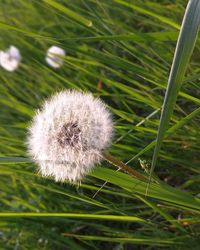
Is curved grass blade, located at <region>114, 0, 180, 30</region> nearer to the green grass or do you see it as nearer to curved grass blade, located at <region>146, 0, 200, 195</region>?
the green grass

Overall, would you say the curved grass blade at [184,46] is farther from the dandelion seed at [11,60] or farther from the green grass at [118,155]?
the dandelion seed at [11,60]

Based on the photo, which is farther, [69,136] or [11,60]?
[11,60]

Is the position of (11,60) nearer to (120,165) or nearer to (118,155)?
(118,155)

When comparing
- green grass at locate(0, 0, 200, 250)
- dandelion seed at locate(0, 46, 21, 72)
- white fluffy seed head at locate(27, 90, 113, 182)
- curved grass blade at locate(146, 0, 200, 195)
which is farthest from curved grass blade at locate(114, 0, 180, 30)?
dandelion seed at locate(0, 46, 21, 72)

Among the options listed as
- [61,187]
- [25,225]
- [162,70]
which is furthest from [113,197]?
[162,70]

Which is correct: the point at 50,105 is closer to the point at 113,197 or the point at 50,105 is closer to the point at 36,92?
the point at 113,197

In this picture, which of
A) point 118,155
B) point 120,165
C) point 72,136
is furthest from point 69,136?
point 118,155

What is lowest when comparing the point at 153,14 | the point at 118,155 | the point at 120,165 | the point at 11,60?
the point at 120,165
